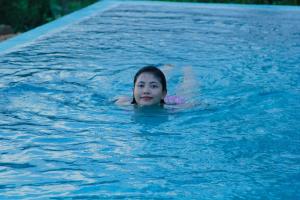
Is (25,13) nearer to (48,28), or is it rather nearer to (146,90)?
(48,28)

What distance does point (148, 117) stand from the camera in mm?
4934

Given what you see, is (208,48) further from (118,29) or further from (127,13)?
(127,13)

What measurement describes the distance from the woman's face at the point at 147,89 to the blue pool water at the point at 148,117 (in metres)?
A: 0.10

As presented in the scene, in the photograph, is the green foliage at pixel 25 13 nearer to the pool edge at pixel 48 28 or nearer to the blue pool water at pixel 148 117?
the pool edge at pixel 48 28

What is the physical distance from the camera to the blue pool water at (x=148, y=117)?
11.8ft

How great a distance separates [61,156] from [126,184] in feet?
1.99

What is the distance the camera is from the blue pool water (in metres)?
3.59

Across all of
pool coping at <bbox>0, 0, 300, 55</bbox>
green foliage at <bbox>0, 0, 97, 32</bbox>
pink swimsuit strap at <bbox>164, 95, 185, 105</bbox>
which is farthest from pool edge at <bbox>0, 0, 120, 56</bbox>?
pink swimsuit strap at <bbox>164, 95, 185, 105</bbox>

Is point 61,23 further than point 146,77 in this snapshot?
Yes

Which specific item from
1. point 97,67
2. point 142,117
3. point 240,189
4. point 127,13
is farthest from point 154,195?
point 127,13

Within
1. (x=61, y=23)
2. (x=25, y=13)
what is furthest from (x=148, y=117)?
(x=25, y=13)

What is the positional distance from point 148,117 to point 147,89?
0.22 m

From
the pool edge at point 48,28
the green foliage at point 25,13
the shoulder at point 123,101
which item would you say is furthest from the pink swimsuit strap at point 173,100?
the green foliage at point 25,13

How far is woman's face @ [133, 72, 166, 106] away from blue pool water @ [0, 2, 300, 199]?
4.1 inches
